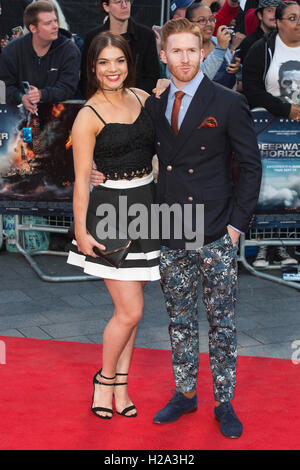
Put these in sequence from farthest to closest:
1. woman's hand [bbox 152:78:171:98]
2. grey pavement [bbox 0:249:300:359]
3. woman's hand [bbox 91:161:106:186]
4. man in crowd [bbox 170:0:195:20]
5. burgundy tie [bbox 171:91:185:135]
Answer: man in crowd [bbox 170:0:195:20] → grey pavement [bbox 0:249:300:359] → woman's hand [bbox 152:78:171:98] → woman's hand [bbox 91:161:106:186] → burgundy tie [bbox 171:91:185:135]

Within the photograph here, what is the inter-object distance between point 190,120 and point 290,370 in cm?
190

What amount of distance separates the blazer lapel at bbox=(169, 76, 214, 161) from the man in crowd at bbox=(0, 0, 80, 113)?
321 cm

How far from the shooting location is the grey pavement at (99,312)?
5.31m

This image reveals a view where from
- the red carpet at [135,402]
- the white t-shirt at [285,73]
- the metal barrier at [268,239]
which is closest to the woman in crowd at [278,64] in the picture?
the white t-shirt at [285,73]

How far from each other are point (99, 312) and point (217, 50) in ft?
8.15

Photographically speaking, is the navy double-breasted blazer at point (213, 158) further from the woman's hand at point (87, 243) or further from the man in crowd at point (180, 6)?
the man in crowd at point (180, 6)

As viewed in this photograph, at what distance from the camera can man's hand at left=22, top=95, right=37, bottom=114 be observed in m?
6.42

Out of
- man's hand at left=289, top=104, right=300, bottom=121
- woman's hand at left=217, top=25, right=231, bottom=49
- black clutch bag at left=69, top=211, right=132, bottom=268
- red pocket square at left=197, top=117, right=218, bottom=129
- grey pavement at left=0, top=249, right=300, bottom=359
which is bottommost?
grey pavement at left=0, top=249, right=300, bottom=359

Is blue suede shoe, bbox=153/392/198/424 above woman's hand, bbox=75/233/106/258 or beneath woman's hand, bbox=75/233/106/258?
beneath

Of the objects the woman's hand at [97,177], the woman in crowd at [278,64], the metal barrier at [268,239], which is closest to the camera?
the woman's hand at [97,177]

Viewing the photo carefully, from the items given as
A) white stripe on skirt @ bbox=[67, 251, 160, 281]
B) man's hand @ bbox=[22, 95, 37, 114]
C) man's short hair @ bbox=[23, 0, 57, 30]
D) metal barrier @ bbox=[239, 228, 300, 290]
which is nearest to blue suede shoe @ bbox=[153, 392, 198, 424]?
white stripe on skirt @ bbox=[67, 251, 160, 281]

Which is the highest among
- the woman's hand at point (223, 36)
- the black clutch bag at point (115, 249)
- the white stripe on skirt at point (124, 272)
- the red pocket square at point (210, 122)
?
the woman's hand at point (223, 36)

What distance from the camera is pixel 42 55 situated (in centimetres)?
673

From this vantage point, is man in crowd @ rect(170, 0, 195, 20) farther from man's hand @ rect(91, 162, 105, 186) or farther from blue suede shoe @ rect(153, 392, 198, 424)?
blue suede shoe @ rect(153, 392, 198, 424)
